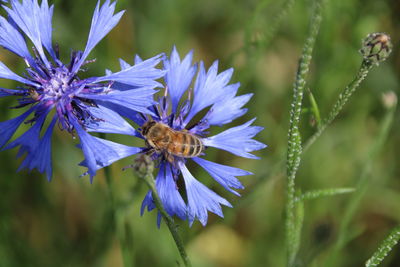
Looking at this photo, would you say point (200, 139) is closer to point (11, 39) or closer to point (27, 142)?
point (27, 142)

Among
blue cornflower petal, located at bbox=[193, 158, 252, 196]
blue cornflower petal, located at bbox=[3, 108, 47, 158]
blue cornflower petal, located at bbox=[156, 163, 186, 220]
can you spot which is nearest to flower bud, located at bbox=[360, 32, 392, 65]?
blue cornflower petal, located at bbox=[193, 158, 252, 196]

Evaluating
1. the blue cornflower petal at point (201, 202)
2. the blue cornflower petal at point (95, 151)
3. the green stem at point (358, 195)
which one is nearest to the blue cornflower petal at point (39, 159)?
the blue cornflower petal at point (95, 151)

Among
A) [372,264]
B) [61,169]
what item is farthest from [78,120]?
[61,169]

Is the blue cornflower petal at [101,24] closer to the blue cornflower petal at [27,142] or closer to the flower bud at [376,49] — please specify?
the blue cornflower petal at [27,142]

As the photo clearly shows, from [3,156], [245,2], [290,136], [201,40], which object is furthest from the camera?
[201,40]

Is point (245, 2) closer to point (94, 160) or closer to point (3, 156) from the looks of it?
point (3, 156)
